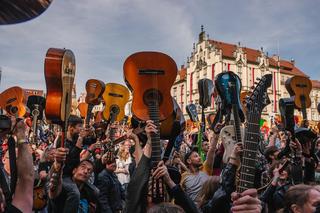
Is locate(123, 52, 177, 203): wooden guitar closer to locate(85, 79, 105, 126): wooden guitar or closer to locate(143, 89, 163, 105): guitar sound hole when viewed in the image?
locate(143, 89, 163, 105): guitar sound hole

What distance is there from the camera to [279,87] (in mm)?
68500

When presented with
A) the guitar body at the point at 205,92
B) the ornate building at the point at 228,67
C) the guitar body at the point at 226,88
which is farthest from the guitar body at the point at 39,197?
the ornate building at the point at 228,67

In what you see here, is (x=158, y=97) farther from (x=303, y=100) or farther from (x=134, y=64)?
(x=303, y=100)

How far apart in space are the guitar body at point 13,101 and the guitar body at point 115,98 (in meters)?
2.05

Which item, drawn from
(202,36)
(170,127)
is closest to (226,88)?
(170,127)

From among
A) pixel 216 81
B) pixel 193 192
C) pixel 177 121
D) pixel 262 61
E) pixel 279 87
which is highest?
pixel 262 61

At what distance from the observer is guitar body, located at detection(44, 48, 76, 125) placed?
367 centimetres

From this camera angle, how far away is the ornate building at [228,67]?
216ft

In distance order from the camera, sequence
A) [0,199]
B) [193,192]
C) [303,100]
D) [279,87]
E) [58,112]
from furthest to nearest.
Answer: [279,87], [303,100], [193,192], [58,112], [0,199]

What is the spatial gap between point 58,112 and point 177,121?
1.78 meters

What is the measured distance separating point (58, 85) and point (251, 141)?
2287 mm

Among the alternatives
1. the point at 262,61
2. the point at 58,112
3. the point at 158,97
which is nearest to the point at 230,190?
A: the point at 158,97

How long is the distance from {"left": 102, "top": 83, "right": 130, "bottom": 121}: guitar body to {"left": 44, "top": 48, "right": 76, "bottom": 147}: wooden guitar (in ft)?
14.9

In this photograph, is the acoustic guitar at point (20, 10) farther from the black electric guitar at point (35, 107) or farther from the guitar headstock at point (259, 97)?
the black electric guitar at point (35, 107)
